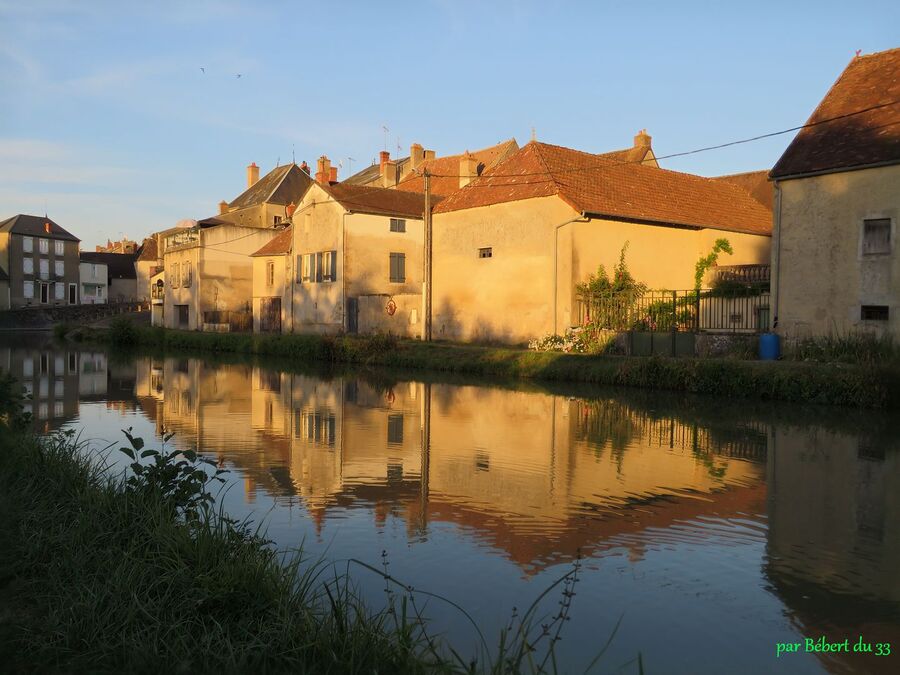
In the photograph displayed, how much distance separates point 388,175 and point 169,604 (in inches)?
1917

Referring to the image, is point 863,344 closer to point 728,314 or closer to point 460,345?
point 728,314

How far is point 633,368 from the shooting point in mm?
19969

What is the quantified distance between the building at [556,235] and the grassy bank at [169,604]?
2103 centimetres

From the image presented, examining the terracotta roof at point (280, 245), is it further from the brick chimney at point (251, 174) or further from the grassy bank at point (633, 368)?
the brick chimney at point (251, 174)

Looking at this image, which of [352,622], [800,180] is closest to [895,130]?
[800,180]

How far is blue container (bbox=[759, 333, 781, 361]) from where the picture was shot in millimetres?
19906

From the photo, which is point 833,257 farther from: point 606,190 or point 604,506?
point 604,506

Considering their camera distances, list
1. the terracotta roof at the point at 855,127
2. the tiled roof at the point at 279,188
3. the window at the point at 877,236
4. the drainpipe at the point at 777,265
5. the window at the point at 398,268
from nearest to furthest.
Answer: the window at the point at 877,236 < the terracotta roof at the point at 855,127 < the drainpipe at the point at 777,265 < the window at the point at 398,268 < the tiled roof at the point at 279,188

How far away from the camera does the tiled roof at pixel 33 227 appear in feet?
231

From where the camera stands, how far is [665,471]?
9742mm

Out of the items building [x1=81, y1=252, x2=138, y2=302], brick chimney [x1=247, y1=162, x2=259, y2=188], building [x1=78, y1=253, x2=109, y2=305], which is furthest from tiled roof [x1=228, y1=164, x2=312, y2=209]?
building [x1=81, y1=252, x2=138, y2=302]

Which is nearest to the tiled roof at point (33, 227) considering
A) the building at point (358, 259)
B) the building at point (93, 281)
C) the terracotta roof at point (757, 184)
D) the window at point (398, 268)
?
the building at point (93, 281)

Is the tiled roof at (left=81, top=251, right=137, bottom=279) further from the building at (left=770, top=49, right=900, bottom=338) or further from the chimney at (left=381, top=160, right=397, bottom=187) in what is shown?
the building at (left=770, top=49, right=900, bottom=338)

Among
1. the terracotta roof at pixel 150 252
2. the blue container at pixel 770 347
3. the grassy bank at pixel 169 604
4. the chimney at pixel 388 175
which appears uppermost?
the chimney at pixel 388 175
